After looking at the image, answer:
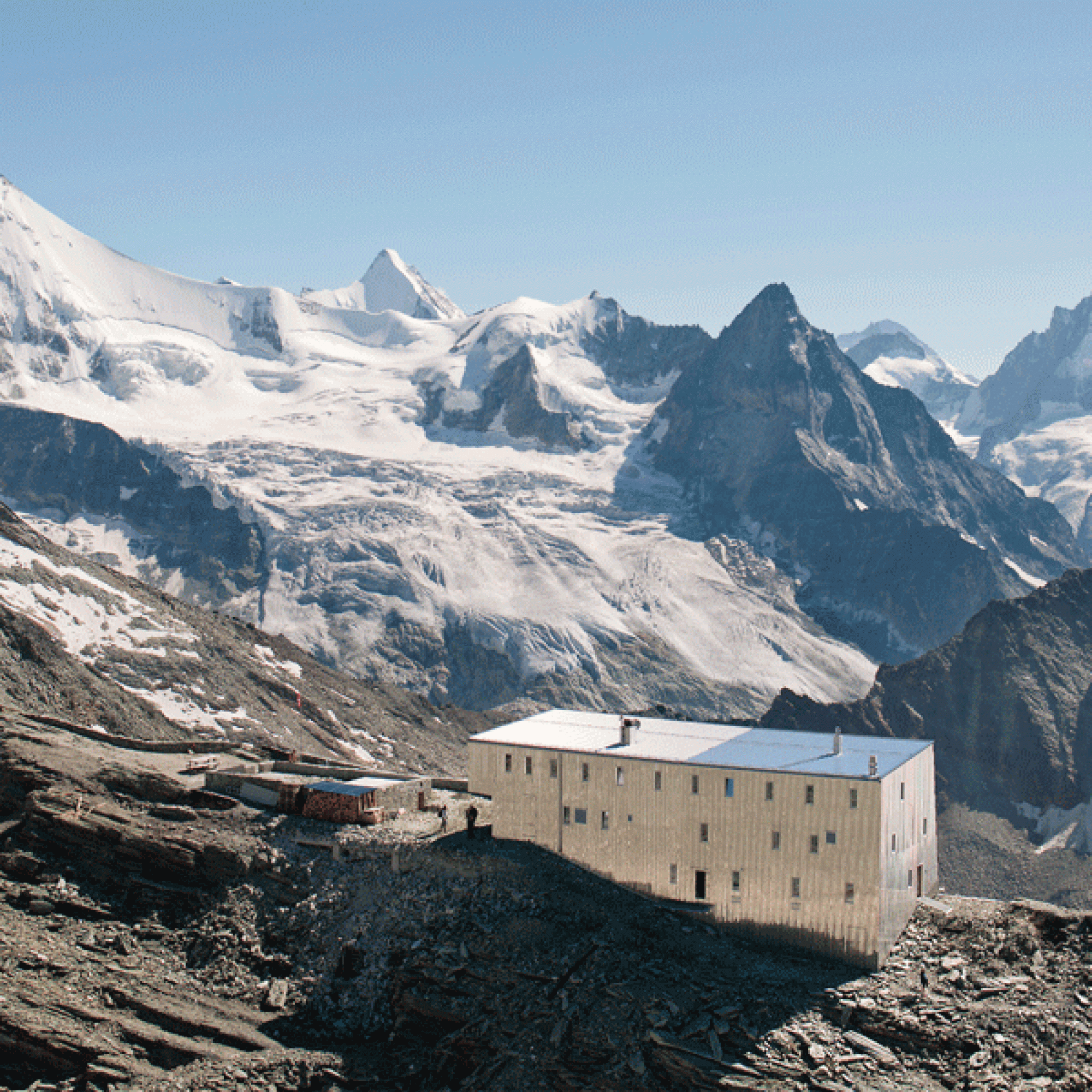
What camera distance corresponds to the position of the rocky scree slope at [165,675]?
107m

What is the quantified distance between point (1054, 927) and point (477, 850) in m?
26.6

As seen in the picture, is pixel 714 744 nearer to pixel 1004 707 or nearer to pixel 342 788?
pixel 342 788

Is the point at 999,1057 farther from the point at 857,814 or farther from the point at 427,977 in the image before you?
the point at 427,977

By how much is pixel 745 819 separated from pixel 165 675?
81211 millimetres

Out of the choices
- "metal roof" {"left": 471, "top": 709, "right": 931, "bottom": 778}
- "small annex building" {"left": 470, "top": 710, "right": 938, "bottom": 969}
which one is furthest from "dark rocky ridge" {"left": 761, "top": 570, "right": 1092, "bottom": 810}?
"small annex building" {"left": 470, "top": 710, "right": 938, "bottom": 969}

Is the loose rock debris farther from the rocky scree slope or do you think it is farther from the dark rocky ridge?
the dark rocky ridge

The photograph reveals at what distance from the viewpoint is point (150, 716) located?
367 ft

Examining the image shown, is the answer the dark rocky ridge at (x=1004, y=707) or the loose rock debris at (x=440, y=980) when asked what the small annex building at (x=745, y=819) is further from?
the dark rocky ridge at (x=1004, y=707)

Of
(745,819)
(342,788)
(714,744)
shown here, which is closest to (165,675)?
(342,788)

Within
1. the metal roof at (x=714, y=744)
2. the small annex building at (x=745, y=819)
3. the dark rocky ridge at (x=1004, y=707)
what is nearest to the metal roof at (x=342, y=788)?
the small annex building at (x=745, y=819)

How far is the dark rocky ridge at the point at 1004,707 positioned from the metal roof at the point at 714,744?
11212 centimetres

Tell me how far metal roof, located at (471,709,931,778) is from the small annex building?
0.42 ft

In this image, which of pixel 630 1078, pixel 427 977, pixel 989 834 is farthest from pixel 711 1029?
pixel 989 834

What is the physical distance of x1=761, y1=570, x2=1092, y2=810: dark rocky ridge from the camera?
6855 inches
